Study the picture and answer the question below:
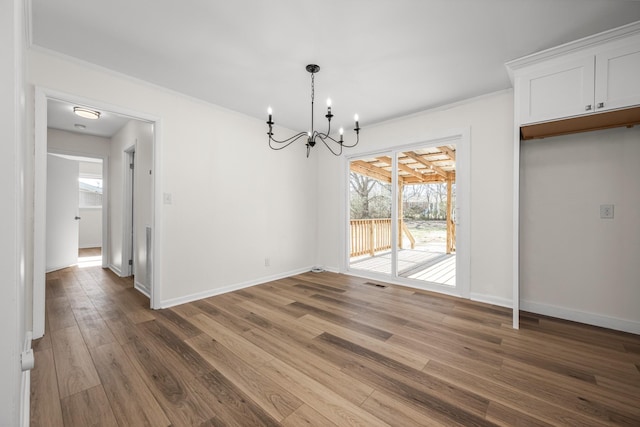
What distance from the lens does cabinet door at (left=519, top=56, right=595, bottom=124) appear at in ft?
6.92

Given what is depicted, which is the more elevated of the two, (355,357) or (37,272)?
(37,272)

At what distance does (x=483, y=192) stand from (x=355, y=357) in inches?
97.3

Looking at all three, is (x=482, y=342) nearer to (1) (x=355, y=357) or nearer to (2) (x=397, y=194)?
(1) (x=355, y=357)

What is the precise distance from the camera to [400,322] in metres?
2.54

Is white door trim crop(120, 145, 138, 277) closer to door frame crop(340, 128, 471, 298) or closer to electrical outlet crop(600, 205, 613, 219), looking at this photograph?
door frame crop(340, 128, 471, 298)

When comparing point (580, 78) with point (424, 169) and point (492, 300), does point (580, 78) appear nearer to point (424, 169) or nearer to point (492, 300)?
point (424, 169)

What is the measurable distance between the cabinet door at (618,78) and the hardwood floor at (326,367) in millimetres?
1943

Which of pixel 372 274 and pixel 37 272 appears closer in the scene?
pixel 37 272

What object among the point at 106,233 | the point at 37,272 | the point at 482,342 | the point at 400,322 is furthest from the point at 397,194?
the point at 106,233

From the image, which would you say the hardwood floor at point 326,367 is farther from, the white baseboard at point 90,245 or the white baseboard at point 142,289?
the white baseboard at point 90,245

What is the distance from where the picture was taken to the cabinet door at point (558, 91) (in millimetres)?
2111

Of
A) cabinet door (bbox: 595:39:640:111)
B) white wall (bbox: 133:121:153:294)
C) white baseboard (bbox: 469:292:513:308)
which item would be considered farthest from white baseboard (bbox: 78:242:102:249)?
cabinet door (bbox: 595:39:640:111)

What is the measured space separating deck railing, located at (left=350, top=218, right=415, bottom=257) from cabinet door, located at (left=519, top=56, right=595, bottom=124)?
2626 mm

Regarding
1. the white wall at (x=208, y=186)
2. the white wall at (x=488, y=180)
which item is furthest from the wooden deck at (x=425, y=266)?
the white wall at (x=208, y=186)
